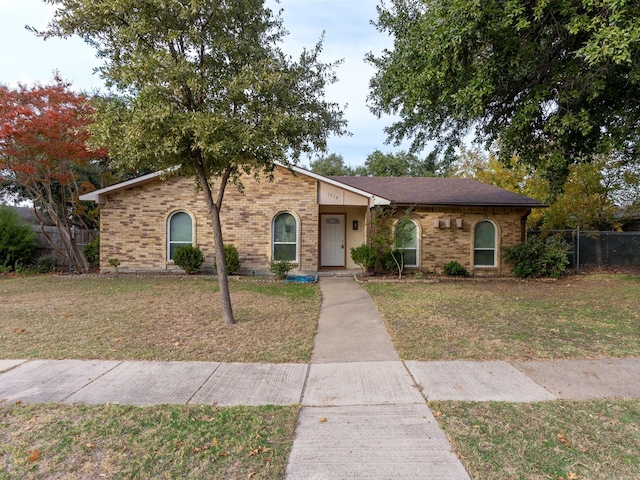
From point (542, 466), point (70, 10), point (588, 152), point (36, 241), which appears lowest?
point (542, 466)

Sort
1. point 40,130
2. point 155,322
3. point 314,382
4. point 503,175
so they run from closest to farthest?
point 314,382, point 155,322, point 40,130, point 503,175

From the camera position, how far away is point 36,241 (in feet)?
51.7

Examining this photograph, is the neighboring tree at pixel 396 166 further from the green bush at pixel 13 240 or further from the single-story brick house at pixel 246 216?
the green bush at pixel 13 240

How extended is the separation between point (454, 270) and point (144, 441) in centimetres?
1208

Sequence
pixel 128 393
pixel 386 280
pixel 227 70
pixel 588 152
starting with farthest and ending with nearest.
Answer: pixel 386 280 < pixel 588 152 < pixel 227 70 < pixel 128 393

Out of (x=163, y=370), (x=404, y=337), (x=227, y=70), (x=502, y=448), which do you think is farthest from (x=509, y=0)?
(x=163, y=370)

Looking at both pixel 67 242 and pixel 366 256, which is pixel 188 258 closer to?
pixel 366 256

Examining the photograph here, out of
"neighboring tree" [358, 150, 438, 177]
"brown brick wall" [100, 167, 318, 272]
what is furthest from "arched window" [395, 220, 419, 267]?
"neighboring tree" [358, 150, 438, 177]

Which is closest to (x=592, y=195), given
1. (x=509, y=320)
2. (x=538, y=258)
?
(x=538, y=258)

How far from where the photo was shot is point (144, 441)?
2.95 m

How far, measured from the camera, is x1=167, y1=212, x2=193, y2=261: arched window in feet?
43.5

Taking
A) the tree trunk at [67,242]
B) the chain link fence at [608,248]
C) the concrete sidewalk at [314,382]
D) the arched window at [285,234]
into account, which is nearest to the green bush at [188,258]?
the arched window at [285,234]

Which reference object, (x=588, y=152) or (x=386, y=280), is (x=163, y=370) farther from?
(x=588, y=152)

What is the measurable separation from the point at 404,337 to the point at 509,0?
531 centimetres
